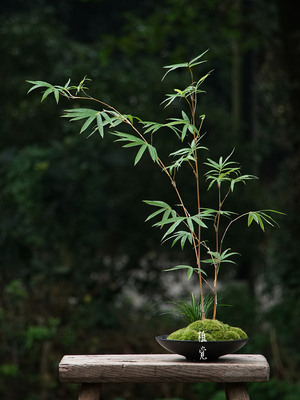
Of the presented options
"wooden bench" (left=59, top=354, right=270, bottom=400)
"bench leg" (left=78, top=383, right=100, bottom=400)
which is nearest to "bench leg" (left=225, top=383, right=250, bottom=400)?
"wooden bench" (left=59, top=354, right=270, bottom=400)

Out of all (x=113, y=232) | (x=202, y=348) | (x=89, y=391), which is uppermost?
(x=113, y=232)

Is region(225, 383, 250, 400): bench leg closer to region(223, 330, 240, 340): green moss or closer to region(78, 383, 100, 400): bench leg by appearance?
region(223, 330, 240, 340): green moss

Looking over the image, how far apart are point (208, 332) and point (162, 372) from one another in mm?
293

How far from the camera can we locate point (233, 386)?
3.35m

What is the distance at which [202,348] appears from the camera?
10.9 ft

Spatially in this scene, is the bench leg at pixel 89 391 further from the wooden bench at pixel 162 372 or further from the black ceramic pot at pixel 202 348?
the black ceramic pot at pixel 202 348

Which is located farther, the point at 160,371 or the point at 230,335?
the point at 230,335

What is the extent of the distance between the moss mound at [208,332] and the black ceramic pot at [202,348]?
0.16 feet

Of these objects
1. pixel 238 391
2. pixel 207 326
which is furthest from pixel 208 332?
pixel 238 391

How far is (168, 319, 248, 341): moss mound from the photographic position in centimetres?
339

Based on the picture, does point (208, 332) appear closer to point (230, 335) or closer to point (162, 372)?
point (230, 335)

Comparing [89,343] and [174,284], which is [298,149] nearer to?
[174,284]

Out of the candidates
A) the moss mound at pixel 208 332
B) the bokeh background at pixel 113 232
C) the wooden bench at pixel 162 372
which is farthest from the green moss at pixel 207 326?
the bokeh background at pixel 113 232

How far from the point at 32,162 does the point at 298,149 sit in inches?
109
